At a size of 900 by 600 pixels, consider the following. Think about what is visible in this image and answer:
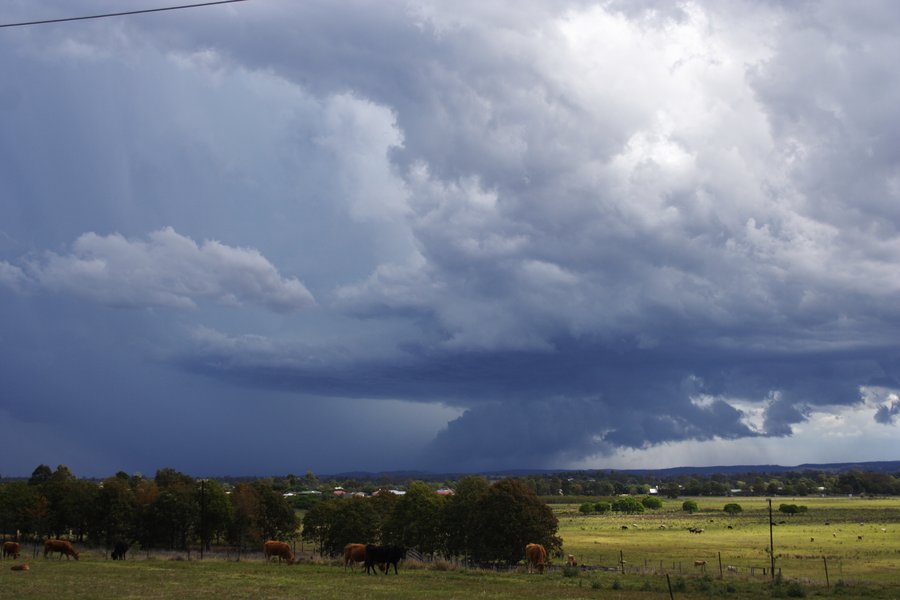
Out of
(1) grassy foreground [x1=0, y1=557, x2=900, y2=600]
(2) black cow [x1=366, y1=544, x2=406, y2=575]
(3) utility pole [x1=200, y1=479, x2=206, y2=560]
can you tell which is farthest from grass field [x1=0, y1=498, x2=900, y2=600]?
(3) utility pole [x1=200, y1=479, x2=206, y2=560]

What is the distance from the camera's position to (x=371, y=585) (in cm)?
3984

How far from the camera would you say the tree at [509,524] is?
68000mm

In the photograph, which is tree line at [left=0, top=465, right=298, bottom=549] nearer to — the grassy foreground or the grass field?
the grass field

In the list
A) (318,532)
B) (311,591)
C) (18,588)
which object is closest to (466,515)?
(318,532)

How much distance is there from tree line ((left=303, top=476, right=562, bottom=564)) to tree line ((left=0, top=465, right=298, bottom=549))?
8002 mm

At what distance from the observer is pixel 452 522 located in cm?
7381

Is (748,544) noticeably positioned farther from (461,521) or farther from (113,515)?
(113,515)

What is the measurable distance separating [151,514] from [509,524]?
4236 cm

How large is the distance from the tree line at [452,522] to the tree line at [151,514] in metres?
8.00

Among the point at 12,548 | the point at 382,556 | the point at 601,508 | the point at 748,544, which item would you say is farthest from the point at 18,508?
the point at 601,508

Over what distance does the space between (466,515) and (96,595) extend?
43526mm

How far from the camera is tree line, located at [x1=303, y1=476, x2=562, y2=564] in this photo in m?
68.6

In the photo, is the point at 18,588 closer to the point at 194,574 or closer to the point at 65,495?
the point at 194,574

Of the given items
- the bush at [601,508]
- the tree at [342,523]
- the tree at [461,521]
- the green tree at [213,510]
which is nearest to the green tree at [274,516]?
the green tree at [213,510]
